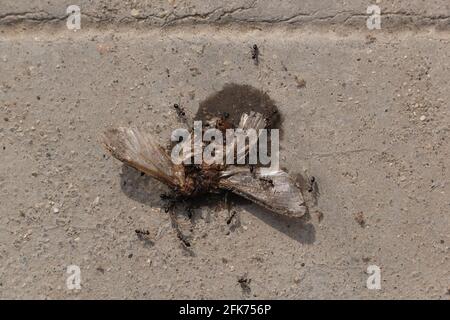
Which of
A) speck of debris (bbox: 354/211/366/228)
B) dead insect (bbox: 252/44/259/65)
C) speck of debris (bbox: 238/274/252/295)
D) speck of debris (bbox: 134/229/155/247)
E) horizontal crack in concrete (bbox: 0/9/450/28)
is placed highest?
horizontal crack in concrete (bbox: 0/9/450/28)

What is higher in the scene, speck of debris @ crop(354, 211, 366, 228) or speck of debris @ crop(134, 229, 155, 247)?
speck of debris @ crop(354, 211, 366, 228)

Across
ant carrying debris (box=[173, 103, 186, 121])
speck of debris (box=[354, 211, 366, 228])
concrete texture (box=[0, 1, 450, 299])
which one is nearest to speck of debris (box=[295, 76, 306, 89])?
concrete texture (box=[0, 1, 450, 299])

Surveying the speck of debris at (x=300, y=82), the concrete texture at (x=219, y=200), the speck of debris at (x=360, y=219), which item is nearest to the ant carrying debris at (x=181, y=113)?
the concrete texture at (x=219, y=200)

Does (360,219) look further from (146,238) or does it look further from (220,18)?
(220,18)

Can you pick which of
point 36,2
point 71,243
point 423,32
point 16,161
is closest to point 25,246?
point 71,243

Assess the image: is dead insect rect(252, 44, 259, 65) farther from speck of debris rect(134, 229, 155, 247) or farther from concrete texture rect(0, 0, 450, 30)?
speck of debris rect(134, 229, 155, 247)

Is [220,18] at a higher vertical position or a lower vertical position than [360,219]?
higher

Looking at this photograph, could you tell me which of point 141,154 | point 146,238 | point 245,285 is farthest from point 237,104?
point 245,285
